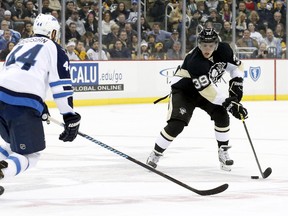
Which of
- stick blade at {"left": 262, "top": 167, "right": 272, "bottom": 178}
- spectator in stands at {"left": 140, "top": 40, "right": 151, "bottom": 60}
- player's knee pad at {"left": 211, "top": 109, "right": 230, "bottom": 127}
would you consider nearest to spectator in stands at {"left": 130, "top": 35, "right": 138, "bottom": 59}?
spectator in stands at {"left": 140, "top": 40, "right": 151, "bottom": 60}

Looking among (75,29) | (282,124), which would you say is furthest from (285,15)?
(282,124)

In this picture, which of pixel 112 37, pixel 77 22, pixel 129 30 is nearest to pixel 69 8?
pixel 77 22

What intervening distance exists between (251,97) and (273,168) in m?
9.33

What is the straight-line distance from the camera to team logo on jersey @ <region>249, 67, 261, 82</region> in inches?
636

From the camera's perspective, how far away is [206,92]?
6539 mm

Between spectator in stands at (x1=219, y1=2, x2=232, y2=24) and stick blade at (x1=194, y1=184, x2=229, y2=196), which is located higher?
stick blade at (x1=194, y1=184, x2=229, y2=196)

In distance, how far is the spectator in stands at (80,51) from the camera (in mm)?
14391

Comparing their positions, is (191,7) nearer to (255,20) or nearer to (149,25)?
(149,25)

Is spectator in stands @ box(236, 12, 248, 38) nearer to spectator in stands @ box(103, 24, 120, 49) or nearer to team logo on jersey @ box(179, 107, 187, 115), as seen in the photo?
spectator in stands @ box(103, 24, 120, 49)

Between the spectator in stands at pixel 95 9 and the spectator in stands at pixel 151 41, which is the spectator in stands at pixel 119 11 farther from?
the spectator in stands at pixel 151 41

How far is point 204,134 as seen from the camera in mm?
9742

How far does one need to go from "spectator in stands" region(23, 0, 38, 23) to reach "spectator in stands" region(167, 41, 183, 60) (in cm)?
282

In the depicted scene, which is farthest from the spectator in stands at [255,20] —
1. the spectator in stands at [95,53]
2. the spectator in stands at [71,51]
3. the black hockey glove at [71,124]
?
the black hockey glove at [71,124]

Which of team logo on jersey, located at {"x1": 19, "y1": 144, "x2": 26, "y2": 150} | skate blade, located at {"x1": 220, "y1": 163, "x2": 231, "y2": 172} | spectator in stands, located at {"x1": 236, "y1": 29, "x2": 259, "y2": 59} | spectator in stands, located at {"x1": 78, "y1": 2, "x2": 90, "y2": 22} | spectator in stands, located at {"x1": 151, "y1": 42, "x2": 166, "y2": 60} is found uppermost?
team logo on jersey, located at {"x1": 19, "y1": 144, "x2": 26, "y2": 150}
